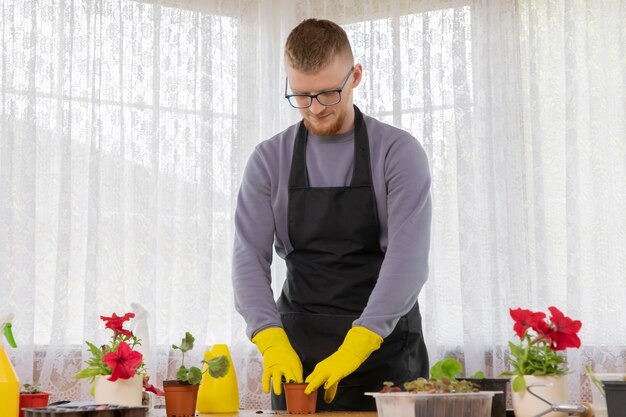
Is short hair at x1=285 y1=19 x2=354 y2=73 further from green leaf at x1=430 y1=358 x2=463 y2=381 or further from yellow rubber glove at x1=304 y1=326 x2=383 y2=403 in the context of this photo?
green leaf at x1=430 y1=358 x2=463 y2=381

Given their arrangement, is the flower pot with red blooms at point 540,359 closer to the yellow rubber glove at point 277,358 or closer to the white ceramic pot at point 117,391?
the yellow rubber glove at point 277,358

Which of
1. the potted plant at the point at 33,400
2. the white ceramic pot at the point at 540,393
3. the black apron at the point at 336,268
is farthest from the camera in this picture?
the black apron at the point at 336,268

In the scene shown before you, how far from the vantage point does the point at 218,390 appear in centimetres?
182

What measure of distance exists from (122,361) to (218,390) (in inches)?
9.5

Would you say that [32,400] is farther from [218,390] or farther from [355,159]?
[355,159]

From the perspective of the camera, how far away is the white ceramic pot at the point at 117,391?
168 cm

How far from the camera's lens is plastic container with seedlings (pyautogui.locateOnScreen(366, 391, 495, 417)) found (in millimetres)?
1216


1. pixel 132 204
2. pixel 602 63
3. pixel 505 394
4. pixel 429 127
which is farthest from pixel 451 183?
pixel 505 394

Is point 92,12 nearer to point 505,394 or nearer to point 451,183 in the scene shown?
point 451,183

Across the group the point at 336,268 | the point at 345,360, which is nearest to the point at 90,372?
the point at 345,360

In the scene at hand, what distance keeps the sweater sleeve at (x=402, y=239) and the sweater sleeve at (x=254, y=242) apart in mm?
271

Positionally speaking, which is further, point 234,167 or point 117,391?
point 234,167

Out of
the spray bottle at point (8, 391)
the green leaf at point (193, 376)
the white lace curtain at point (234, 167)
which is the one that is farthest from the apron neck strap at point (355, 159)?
the white lace curtain at point (234, 167)

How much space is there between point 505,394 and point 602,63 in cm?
254
